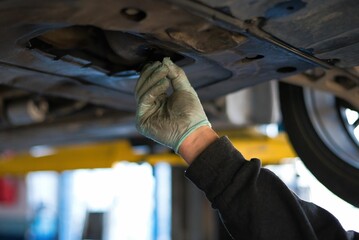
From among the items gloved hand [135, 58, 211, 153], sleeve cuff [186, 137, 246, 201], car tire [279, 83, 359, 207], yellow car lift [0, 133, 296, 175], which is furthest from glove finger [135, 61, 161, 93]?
yellow car lift [0, 133, 296, 175]

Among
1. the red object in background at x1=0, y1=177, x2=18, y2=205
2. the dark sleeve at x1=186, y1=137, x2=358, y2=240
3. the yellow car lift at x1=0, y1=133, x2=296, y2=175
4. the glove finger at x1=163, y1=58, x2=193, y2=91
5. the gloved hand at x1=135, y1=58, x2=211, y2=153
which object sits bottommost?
the dark sleeve at x1=186, y1=137, x2=358, y2=240

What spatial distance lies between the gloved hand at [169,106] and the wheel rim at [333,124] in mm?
482

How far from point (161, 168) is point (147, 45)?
4783 mm

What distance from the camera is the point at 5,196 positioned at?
6.50m

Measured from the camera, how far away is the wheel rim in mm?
1326

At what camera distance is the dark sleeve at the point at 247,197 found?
895 mm

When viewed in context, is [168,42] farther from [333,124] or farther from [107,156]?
[107,156]

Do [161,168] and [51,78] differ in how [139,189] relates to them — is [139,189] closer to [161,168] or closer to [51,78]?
[161,168]

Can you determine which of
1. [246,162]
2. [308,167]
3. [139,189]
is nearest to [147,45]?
[246,162]

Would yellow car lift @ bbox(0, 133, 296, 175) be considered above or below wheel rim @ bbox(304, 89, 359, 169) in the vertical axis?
above

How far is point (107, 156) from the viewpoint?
2803mm

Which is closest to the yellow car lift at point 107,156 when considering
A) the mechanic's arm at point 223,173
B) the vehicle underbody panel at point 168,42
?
the vehicle underbody panel at point 168,42

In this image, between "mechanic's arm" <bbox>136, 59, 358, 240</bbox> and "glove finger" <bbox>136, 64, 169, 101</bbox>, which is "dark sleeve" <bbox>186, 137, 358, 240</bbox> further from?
"glove finger" <bbox>136, 64, 169, 101</bbox>

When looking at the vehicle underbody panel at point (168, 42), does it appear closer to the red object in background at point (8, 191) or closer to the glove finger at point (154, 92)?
the glove finger at point (154, 92)
